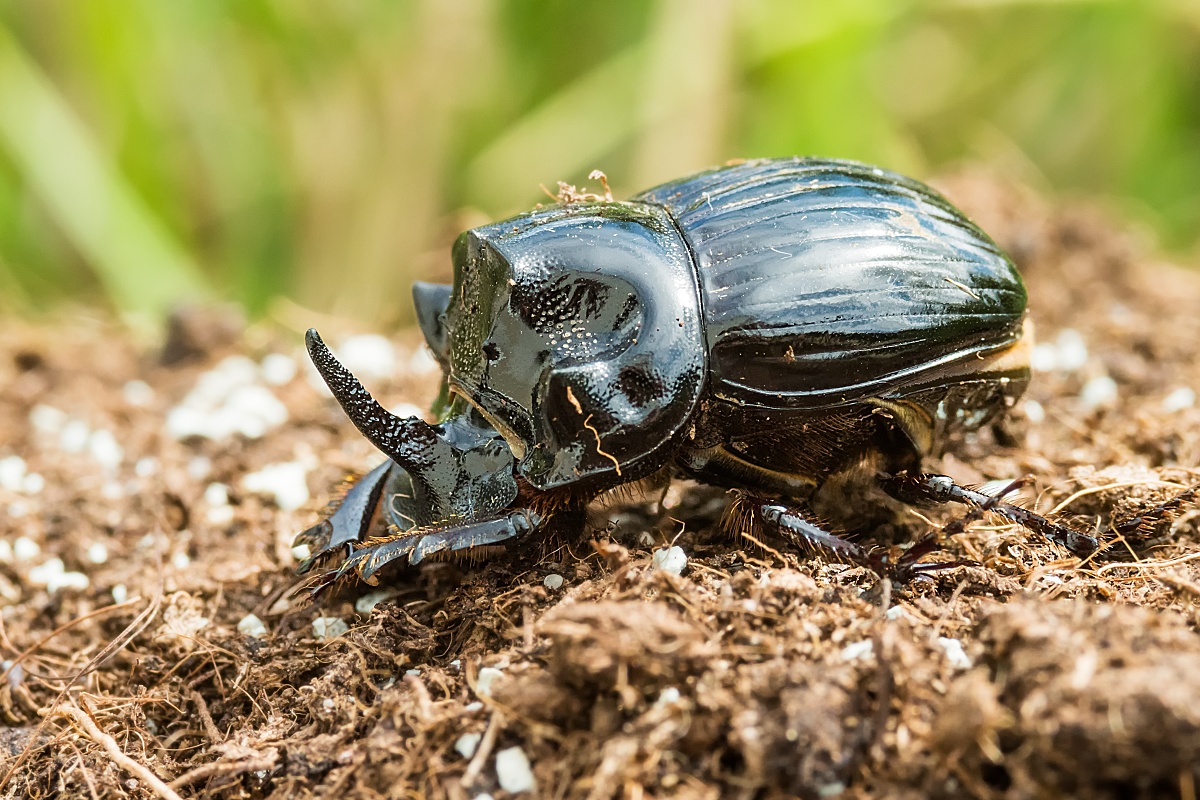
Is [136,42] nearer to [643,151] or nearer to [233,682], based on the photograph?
[643,151]

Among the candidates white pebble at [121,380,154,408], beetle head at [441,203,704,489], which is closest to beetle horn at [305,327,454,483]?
beetle head at [441,203,704,489]

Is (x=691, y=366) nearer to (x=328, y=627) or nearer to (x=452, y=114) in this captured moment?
(x=328, y=627)

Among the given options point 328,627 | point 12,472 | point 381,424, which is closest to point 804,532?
point 381,424

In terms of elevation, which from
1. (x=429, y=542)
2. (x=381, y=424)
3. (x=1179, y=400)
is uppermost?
(x=381, y=424)

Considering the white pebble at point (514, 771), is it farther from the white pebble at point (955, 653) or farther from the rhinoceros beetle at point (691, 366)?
the white pebble at point (955, 653)

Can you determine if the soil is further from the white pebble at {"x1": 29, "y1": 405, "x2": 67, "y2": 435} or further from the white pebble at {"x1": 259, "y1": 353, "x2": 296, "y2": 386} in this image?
the white pebble at {"x1": 259, "y1": 353, "x2": 296, "y2": 386}

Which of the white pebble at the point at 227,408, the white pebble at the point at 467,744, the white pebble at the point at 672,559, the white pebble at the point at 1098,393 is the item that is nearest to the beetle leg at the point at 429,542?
the white pebble at the point at 672,559
